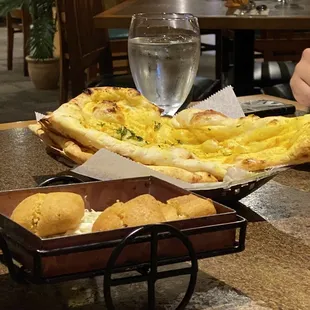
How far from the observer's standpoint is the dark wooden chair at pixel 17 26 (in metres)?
6.09

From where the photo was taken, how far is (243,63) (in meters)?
3.12

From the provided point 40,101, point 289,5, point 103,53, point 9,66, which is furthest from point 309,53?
point 9,66

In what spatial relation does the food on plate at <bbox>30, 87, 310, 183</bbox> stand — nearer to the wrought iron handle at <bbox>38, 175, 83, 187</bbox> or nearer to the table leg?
the wrought iron handle at <bbox>38, 175, 83, 187</bbox>

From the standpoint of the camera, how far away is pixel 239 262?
727mm

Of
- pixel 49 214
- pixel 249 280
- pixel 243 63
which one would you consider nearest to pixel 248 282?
pixel 249 280

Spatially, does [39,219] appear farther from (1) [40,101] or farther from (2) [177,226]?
(1) [40,101]

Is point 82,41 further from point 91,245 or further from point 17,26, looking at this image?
point 17,26

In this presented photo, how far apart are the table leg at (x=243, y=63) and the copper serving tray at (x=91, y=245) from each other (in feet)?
7.84

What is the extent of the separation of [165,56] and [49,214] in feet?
2.42

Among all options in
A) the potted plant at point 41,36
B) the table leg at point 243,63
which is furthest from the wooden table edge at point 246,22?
the potted plant at point 41,36

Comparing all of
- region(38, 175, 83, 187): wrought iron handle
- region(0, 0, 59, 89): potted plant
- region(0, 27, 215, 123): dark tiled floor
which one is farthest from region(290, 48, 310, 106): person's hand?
region(0, 0, 59, 89): potted plant

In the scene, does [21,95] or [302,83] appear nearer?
[302,83]

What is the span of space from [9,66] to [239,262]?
20.3 feet

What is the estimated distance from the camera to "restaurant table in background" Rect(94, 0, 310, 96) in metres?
2.48
